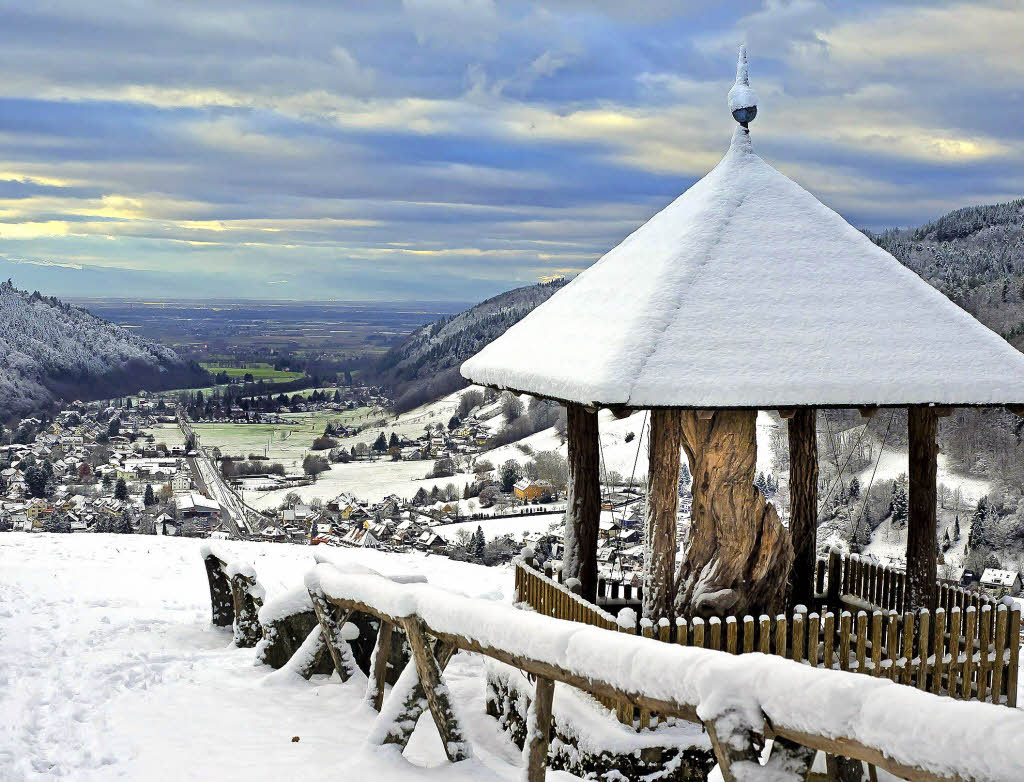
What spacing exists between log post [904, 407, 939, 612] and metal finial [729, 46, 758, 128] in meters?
3.21

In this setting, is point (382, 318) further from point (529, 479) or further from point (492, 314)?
point (529, 479)

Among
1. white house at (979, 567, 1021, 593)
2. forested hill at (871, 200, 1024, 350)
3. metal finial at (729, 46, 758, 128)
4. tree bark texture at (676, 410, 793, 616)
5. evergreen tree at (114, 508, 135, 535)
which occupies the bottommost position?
white house at (979, 567, 1021, 593)

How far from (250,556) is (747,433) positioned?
1324cm

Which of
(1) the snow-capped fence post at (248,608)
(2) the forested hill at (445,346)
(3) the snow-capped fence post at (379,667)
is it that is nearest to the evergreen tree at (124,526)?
(1) the snow-capped fence post at (248,608)

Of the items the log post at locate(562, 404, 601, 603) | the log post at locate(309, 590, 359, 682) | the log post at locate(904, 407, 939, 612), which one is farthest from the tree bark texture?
the log post at locate(309, 590, 359, 682)

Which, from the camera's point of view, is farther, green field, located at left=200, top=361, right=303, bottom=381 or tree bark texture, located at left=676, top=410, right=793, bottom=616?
green field, located at left=200, top=361, right=303, bottom=381

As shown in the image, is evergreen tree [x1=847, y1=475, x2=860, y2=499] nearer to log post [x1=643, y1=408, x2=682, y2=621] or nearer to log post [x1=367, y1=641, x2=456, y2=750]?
log post [x1=643, y1=408, x2=682, y2=621]

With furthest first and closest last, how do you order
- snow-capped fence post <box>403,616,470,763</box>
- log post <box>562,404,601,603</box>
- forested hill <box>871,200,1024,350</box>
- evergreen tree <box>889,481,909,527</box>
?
1. forested hill <box>871,200,1024,350</box>
2. evergreen tree <box>889,481,909,527</box>
3. log post <box>562,404,601,603</box>
4. snow-capped fence post <box>403,616,470,763</box>

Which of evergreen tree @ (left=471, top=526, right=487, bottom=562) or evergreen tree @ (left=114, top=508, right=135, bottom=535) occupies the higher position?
evergreen tree @ (left=114, top=508, right=135, bottom=535)

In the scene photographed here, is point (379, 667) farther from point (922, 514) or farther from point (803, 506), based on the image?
point (922, 514)

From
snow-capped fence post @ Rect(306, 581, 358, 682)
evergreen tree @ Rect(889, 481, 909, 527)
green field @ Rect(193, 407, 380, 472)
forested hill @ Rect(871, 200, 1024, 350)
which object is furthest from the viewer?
green field @ Rect(193, 407, 380, 472)

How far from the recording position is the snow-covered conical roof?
21.1 ft

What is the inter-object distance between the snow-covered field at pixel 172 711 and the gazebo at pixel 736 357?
2.38m

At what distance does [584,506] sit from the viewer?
347 inches
